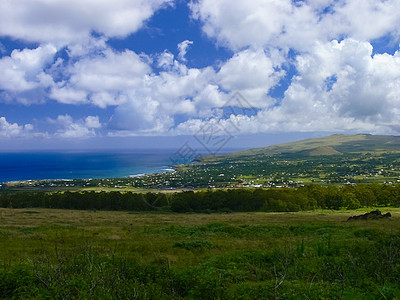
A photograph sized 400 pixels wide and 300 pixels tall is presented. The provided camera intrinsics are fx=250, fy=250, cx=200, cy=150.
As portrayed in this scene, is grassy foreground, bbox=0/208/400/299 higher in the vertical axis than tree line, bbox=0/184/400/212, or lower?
higher

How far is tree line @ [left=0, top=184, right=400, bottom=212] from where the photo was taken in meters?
46.2

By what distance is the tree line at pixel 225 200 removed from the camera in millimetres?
46156

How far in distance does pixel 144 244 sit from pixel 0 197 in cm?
5299

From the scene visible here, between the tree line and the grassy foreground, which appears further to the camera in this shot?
the tree line

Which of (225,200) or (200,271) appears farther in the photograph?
(225,200)

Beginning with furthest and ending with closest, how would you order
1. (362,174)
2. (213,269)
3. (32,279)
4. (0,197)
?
(362,174), (0,197), (213,269), (32,279)

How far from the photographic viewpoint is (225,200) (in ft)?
154

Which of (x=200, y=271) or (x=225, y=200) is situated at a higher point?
(x=200, y=271)

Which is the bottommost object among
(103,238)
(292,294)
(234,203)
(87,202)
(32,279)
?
(234,203)

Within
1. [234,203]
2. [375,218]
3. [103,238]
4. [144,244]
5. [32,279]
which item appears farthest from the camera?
[234,203]

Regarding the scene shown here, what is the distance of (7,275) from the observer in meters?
5.72

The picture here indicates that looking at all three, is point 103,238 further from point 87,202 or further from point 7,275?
point 87,202

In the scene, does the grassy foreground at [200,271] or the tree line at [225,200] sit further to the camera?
the tree line at [225,200]

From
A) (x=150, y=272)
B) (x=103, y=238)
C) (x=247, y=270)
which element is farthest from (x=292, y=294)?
(x=103, y=238)
